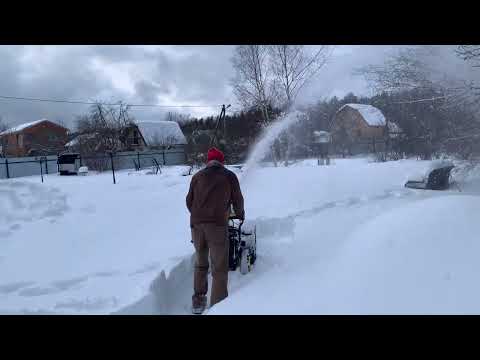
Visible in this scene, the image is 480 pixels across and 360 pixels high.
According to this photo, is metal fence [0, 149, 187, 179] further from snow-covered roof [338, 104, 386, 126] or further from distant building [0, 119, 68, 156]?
snow-covered roof [338, 104, 386, 126]

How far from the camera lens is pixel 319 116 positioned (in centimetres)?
1334

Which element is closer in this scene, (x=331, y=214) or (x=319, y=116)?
(x=331, y=214)

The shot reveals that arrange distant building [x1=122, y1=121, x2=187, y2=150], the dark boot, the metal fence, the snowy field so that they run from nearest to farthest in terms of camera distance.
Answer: the snowy field < the dark boot < the metal fence < distant building [x1=122, y1=121, x2=187, y2=150]

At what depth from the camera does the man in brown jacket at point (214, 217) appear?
454cm

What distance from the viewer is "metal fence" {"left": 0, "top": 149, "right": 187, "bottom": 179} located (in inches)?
989

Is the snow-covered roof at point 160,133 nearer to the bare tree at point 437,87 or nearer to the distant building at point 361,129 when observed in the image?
the distant building at point 361,129

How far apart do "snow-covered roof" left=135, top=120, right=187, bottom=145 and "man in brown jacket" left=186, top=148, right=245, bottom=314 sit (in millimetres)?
35649

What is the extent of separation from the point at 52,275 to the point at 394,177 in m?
8.59

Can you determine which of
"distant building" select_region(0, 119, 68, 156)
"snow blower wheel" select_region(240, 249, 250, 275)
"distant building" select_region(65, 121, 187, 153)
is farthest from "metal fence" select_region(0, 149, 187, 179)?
"snow blower wheel" select_region(240, 249, 250, 275)

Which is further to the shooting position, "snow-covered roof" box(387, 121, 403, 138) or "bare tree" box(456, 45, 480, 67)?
"snow-covered roof" box(387, 121, 403, 138)

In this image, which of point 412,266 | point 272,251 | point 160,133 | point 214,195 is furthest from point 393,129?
point 160,133

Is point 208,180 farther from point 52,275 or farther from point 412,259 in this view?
point 52,275

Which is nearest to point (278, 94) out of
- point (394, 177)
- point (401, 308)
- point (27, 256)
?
point (394, 177)

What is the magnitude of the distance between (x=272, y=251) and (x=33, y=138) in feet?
144
